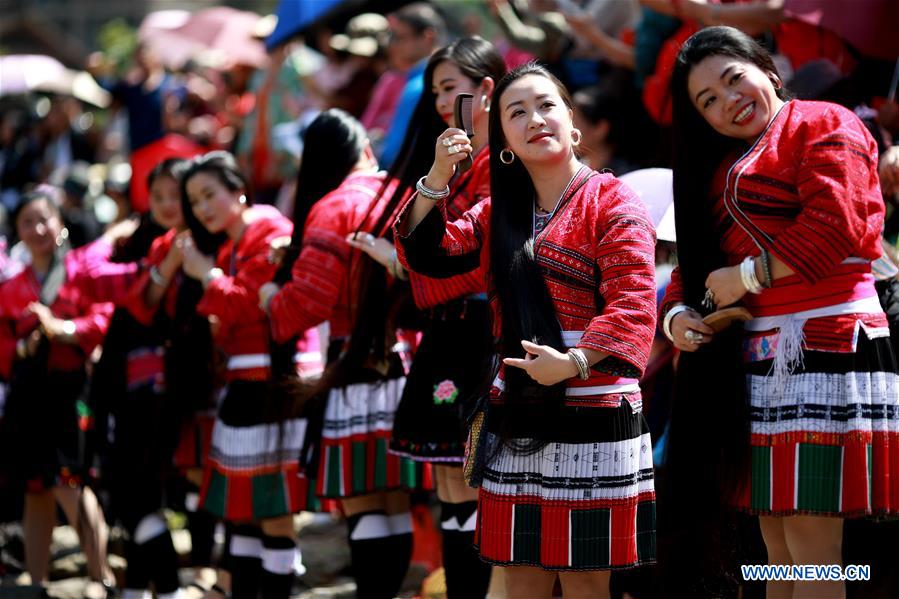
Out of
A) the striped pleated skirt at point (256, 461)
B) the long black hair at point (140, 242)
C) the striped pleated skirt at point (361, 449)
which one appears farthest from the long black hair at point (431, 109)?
the long black hair at point (140, 242)

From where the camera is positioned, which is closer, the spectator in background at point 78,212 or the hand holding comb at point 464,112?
the hand holding comb at point 464,112

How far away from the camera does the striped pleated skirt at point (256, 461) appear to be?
4.55 m

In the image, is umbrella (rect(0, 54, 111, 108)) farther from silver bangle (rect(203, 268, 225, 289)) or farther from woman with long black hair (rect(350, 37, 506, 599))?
woman with long black hair (rect(350, 37, 506, 599))

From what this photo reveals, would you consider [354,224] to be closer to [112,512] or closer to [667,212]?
[667,212]

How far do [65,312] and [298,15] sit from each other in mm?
3177

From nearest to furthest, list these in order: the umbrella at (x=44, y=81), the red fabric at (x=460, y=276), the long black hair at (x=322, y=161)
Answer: the red fabric at (x=460, y=276) < the long black hair at (x=322, y=161) < the umbrella at (x=44, y=81)

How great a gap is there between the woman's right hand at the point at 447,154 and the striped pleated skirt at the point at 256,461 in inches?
67.6

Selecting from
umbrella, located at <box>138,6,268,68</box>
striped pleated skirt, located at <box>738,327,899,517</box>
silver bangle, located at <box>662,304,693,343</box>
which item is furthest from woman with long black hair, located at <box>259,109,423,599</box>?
umbrella, located at <box>138,6,268,68</box>

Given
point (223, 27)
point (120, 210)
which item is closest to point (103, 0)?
point (223, 27)

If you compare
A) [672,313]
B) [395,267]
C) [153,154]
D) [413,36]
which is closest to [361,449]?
[395,267]

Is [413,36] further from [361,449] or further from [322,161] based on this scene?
[361,449]

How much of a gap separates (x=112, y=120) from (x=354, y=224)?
7229 mm

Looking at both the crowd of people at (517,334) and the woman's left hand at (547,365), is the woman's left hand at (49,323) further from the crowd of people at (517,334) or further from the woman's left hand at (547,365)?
the woman's left hand at (547,365)

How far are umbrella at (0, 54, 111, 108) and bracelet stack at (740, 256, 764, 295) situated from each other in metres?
8.80
